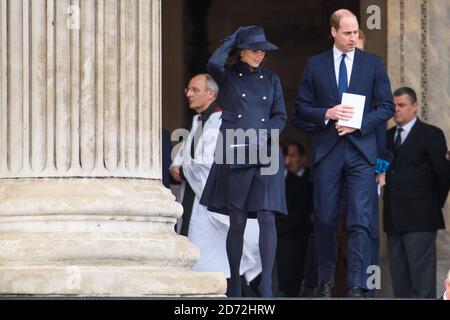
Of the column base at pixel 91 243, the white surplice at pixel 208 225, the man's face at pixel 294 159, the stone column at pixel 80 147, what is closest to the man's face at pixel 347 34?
the white surplice at pixel 208 225

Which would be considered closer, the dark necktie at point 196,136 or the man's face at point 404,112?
the dark necktie at point 196,136

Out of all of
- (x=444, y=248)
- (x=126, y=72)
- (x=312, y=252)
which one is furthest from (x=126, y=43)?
(x=444, y=248)

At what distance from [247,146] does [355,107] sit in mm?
877

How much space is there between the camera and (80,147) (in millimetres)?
11953

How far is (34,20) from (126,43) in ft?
1.93

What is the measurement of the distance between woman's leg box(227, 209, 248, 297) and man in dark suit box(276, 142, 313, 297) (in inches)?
147

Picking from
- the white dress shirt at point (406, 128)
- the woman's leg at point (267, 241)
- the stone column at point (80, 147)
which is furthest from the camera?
the white dress shirt at point (406, 128)

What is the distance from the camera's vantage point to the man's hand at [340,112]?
14.0 meters

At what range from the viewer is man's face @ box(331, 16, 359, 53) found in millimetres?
14164

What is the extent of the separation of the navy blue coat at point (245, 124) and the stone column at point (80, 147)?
1628 millimetres

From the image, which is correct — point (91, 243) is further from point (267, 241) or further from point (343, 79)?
point (343, 79)

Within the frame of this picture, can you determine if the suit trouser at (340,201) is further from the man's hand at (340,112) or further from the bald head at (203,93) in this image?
the bald head at (203,93)

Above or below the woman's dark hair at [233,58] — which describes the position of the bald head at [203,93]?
below

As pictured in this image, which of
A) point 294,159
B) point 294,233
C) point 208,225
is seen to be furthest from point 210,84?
point 294,159
